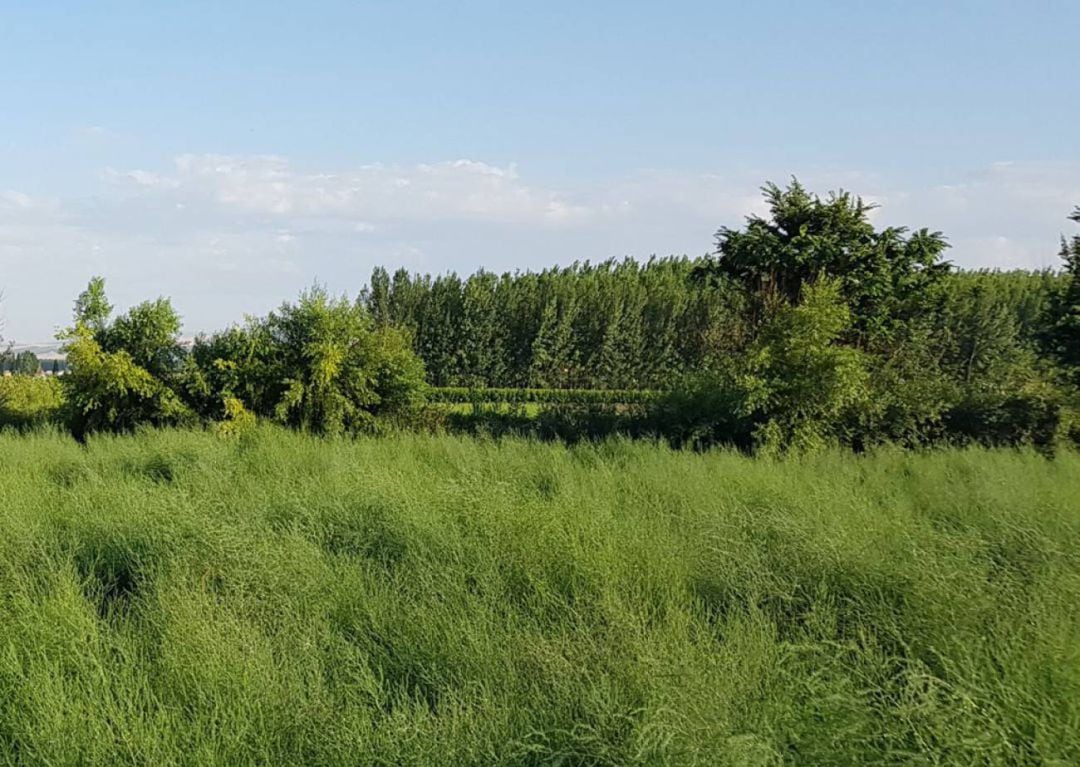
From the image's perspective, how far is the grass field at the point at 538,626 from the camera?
3203 mm

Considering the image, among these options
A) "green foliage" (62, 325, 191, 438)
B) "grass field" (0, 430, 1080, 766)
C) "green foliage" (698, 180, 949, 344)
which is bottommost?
"grass field" (0, 430, 1080, 766)

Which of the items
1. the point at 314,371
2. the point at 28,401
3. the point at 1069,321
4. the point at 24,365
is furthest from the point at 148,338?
the point at 1069,321

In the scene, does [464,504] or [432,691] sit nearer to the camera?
[432,691]

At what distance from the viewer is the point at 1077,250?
584 inches

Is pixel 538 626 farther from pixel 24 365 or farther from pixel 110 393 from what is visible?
pixel 24 365

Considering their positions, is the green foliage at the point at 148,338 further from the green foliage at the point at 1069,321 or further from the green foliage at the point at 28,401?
the green foliage at the point at 1069,321

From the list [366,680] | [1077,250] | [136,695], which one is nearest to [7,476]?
[136,695]

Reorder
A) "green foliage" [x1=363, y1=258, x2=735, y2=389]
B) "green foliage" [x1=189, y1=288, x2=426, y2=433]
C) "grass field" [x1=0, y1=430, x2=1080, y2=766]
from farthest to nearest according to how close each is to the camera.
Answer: "green foliage" [x1=363, y1=258, x2=735, y2=389] → "green foliage" [x1=189, y1=288, x2=426, y2=433] → "grass field" [x1=0, y1=430, x2=1080, y2=766]

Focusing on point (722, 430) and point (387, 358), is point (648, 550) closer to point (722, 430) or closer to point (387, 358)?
point (722, 430)

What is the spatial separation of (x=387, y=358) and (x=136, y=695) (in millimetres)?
12657

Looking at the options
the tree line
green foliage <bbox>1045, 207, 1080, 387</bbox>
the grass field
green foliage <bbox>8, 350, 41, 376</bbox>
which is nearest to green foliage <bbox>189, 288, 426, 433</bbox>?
the tree line

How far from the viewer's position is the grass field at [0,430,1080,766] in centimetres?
320

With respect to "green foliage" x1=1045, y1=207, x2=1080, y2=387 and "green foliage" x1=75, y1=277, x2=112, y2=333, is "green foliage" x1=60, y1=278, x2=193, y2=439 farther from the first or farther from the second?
"green foliage" x1=1045, y1=207, x2=1080, y2=387

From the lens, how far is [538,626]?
14.6 feet
